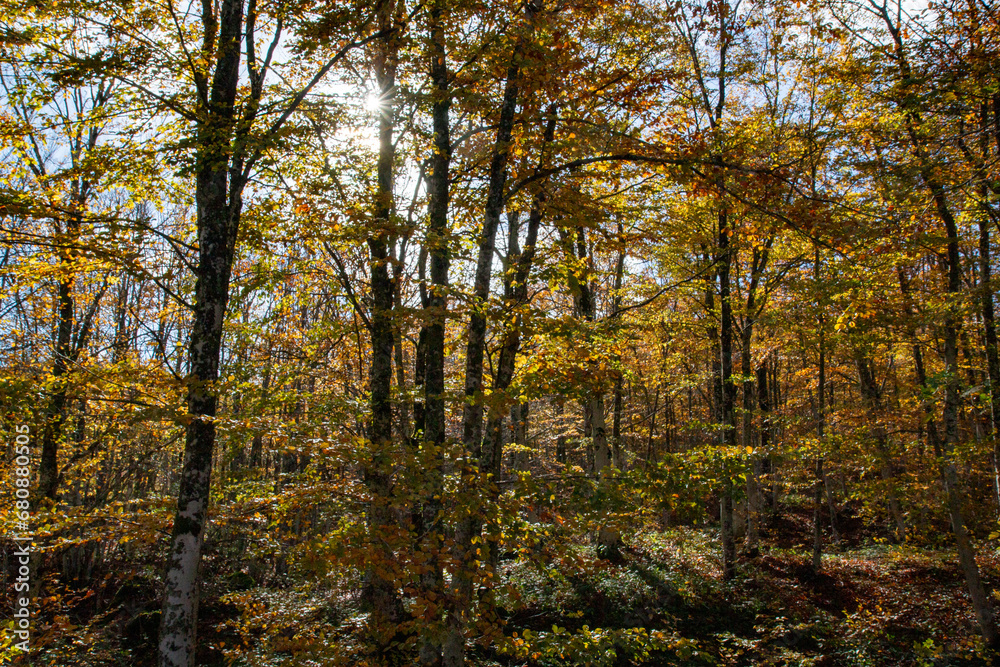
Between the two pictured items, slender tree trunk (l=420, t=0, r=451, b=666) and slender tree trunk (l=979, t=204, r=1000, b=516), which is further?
slender tree trunk (l=979, t=204, r=1000, b=516)

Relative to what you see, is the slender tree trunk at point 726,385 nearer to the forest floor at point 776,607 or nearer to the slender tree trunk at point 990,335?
the forest floor at point 776,607

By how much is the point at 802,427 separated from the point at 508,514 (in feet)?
44.8

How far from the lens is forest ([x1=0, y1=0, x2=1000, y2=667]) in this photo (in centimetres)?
543

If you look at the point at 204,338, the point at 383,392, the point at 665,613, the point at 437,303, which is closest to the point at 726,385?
the point at 665,613

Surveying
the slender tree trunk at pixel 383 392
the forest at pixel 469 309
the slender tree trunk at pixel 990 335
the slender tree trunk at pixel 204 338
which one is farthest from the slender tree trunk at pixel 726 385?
the slender tree trunk at pixel 204 338

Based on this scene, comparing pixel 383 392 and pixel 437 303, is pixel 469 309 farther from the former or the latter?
pixel 383 392

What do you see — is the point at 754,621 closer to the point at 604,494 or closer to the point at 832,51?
the point at 604,494

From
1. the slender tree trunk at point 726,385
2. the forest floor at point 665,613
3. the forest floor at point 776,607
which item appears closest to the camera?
the forest floor at point 665,613

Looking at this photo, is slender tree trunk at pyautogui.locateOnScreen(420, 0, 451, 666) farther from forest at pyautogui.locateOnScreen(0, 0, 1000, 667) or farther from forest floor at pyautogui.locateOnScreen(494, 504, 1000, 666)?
forest floor at pyautogui.locateOnScreen(494, 504, 1000, 666)

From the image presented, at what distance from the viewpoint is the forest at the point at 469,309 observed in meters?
5.43

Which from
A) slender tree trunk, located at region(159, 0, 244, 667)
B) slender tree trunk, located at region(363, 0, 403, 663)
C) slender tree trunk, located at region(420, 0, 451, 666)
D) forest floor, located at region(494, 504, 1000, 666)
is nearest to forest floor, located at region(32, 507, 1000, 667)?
forest floor, located at region(494, 504, 1000, 666)

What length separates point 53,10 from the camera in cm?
622

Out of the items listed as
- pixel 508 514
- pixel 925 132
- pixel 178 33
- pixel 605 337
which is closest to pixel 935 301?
pixel 925 132

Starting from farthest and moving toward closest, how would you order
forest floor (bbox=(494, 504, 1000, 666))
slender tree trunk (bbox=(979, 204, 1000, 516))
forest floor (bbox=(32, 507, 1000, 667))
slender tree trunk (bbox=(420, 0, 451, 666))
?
forest floor (bbox=(494, 504, 1000, 666)) → forest floor (bbox=(32, 507, 1000, 667)) → slender tree trunk (bbox=(979, 204, 1000, 516)) → slender tree trunk (bbox=(420, 0, 451, 666))
